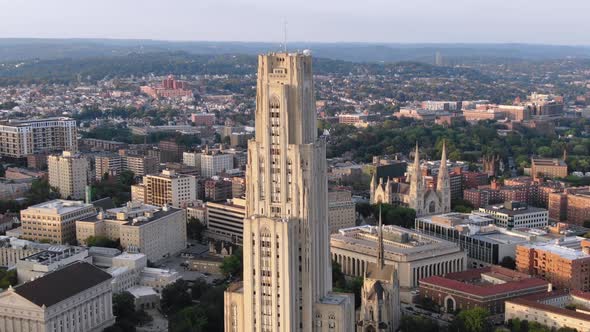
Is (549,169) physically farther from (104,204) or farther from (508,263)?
(104,204)

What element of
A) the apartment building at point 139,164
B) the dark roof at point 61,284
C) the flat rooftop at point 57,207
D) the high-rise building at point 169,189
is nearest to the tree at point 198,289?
the dark roof at point 61,284

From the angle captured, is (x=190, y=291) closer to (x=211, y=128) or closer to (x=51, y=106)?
(x=211, y=128)

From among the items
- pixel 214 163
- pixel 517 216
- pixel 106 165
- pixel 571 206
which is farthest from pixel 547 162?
pixel 106 165

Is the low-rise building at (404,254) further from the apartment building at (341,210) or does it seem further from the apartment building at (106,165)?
the apartment building at (106,165)

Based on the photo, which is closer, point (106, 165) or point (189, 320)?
point (189, 320)

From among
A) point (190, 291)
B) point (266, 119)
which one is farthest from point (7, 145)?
point (266, 119)

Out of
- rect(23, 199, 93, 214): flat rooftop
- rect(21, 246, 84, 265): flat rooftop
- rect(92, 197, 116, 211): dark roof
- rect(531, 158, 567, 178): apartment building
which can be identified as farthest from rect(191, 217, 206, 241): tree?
rect(531, 158, 567, 178): apartment building
